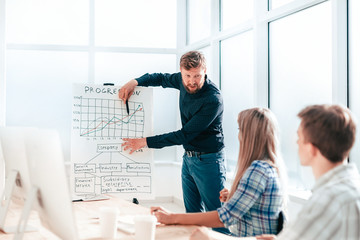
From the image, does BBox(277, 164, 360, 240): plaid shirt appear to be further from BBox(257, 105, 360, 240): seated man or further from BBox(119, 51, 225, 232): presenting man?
BBox(119, 51, 225, 232): presenting man

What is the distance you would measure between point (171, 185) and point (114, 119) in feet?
8.23

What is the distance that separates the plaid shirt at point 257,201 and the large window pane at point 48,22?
3799 millimetres

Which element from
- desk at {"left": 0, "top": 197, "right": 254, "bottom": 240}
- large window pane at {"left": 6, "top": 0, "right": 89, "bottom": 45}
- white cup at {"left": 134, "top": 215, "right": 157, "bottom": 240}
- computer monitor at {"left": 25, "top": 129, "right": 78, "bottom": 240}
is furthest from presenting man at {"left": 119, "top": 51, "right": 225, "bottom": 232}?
large window pane at {"left": 6, "top": 0, "right": 89, "bottom": 45}

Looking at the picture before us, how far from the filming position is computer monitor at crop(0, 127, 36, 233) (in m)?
1.52

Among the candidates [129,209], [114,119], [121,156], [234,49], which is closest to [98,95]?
[114,119]

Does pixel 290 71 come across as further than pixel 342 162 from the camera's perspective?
Yes

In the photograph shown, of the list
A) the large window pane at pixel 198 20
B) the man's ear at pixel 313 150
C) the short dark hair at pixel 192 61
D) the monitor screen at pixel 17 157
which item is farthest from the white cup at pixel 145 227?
the large window pane at pixel 198 20

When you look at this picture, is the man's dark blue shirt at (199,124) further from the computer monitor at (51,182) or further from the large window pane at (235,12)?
the computer monitor at (51,182)

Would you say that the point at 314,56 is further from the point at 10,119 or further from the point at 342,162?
the point at 10,119

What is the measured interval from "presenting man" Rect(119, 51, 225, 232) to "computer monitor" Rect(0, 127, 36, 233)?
113 centimetres

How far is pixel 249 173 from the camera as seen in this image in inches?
65.5

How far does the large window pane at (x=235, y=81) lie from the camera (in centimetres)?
384

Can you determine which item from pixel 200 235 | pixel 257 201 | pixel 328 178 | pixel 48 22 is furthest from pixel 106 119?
pixel 48 22

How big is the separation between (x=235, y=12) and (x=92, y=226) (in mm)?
2866
